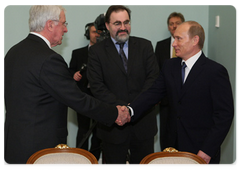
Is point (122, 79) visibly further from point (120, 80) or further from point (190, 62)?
point (190, 62)

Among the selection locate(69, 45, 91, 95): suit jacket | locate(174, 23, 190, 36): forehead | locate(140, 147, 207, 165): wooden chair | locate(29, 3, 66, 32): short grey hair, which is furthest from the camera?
locate(69, 45, 91, 95): suit jacket

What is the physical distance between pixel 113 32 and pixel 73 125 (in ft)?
6.04

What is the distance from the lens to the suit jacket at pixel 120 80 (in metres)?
2.70

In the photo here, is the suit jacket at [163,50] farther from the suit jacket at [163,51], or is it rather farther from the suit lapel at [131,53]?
the suit lapel at [131,53]

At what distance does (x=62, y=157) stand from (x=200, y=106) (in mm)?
1056

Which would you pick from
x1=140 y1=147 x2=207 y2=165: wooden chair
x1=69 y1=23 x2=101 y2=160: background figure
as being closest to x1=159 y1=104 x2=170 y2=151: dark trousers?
x1=69 y1=23 x2=101 y2=160: background figure

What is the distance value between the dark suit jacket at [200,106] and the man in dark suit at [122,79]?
48cm

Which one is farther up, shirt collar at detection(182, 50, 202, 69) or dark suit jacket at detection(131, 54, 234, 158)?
shirt collar at detection(182, 50, 202, 69)

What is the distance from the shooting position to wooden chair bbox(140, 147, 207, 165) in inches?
57.9

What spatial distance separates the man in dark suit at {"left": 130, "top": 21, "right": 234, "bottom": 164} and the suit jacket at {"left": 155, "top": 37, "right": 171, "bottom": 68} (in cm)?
140

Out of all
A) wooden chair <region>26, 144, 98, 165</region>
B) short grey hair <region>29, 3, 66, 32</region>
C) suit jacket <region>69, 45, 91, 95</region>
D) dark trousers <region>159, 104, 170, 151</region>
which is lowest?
dark trousers <region>159, 104, 170, 151</region>

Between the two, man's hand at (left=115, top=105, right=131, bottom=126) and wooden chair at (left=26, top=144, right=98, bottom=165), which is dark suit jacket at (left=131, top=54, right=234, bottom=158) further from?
wooden chair at (left=26, top=144, right=98, bottom=165)

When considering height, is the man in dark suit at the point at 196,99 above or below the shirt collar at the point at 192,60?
below

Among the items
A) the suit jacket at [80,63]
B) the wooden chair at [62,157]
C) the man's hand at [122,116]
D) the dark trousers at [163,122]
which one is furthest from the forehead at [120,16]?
the wooden chair at [62,157]
